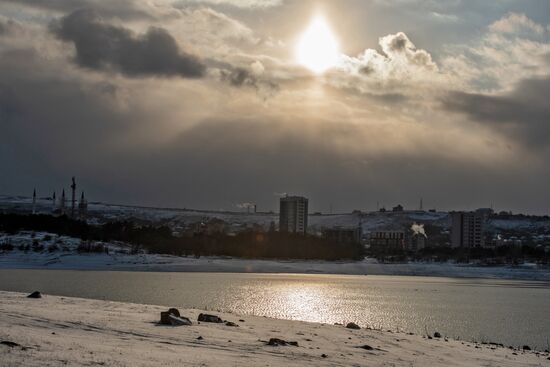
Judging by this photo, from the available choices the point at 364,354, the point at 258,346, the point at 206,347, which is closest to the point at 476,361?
the point at 364,354

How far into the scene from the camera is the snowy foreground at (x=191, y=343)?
70.3 ft

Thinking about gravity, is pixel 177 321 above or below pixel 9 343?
below

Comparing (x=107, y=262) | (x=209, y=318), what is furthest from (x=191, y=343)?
(x=107, y=262)

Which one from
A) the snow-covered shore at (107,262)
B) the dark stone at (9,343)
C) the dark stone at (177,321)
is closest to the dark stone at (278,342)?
the dark stone at (177,321)

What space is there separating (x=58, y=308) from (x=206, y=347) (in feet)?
40.3

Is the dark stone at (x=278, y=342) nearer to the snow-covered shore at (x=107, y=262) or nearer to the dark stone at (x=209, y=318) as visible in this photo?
the dark stone at (x=209, y=318)

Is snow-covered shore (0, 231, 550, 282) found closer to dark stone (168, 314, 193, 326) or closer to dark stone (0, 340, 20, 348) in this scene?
dark stone (168, 314, 193, 326)

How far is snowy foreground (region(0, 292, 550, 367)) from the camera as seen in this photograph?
21.4 meters

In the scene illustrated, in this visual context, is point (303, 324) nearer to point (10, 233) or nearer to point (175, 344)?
point (175, 344)

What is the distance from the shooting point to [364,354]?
28.2 metres

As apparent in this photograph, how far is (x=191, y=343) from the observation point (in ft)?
86.4

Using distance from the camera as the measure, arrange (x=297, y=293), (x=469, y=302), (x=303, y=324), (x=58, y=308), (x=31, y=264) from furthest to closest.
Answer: (x=31, y=264)
(x=297, y=293)
(x=469, y=302)
(x=303, y=324)
(x=58, y=308)

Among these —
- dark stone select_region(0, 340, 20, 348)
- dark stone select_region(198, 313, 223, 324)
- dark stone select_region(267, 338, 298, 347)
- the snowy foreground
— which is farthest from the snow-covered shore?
dark stone select_region(0, 340, 20, 348)

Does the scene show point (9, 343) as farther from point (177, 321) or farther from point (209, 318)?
point (209, 318)
